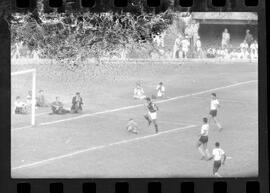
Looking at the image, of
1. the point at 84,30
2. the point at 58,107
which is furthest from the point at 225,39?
the point at 58,107

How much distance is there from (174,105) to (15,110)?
0.97m

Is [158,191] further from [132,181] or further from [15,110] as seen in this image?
[15,110]

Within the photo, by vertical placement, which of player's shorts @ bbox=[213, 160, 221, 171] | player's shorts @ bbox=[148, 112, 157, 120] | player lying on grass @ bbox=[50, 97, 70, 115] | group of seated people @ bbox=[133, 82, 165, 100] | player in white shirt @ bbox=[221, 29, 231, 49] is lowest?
player's shorts @ bbox=[213, 160, 221, 171]

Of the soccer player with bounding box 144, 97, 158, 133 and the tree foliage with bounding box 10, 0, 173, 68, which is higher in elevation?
the tree foliage with bounding box 10, 0, 173, 68

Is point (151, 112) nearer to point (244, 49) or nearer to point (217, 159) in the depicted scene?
point (217, 159)

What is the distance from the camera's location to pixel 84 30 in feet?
16.0

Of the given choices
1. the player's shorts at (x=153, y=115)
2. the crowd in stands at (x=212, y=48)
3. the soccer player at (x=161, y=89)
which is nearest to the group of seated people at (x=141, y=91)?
the soccer player at (x=161, y=89)

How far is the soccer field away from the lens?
4.88 metres

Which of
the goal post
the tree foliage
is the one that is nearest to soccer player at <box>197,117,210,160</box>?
the tree foliage

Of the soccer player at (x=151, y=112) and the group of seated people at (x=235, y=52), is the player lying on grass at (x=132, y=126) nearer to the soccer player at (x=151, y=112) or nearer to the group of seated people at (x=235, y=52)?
the soccer player at (x=151, y=112)

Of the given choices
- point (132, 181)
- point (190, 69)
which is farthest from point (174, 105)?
point (132, 181)

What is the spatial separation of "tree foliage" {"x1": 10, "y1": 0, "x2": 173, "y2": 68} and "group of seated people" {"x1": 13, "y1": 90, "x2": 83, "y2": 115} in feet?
0.76

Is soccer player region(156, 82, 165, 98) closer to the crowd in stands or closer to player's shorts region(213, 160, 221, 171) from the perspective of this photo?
the crowd in stands

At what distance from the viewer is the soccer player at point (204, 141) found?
491 centimetres
